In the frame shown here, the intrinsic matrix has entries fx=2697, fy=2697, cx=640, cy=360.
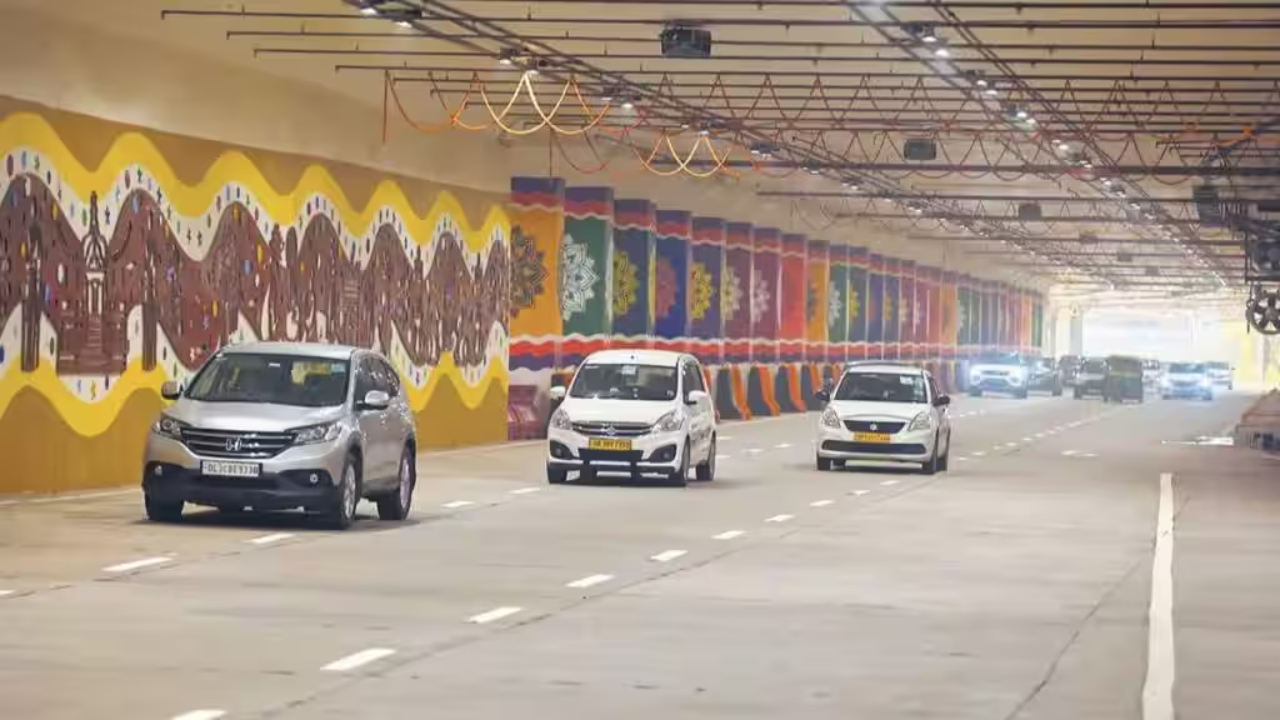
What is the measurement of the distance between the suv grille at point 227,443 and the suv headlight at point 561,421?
8.96m

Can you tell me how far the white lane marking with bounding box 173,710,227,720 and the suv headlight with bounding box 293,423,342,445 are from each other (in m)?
11.4

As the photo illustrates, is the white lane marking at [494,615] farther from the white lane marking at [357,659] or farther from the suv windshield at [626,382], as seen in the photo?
the suv windshield at [626,382]

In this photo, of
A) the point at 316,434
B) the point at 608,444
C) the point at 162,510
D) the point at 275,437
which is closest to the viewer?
the point at 275,437

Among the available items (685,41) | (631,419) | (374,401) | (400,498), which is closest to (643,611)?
(374,401)

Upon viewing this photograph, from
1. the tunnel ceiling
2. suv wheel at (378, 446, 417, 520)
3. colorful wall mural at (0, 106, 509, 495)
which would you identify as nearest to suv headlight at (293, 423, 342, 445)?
suv wheel at (378, 446, 417, 520)

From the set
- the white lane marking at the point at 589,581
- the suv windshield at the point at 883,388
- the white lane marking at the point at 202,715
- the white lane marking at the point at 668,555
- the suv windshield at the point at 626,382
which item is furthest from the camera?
the suv windshield at the point at 883,388

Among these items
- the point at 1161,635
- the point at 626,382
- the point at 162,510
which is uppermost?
the point at 626,382

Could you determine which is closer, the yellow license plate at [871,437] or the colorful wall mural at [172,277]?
the colorful wall mural at [172,277]

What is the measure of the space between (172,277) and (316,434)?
9.25 metres

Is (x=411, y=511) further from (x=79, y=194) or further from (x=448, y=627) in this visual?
(x=448, y=627)

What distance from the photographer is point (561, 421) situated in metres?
31.1

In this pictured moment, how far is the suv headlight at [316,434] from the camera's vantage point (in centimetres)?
2238

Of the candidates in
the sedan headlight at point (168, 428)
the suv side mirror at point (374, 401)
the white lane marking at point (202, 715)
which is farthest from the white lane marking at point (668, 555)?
the white lane marking at point (202, 715)

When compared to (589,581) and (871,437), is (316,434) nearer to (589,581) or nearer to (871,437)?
(589,581)
